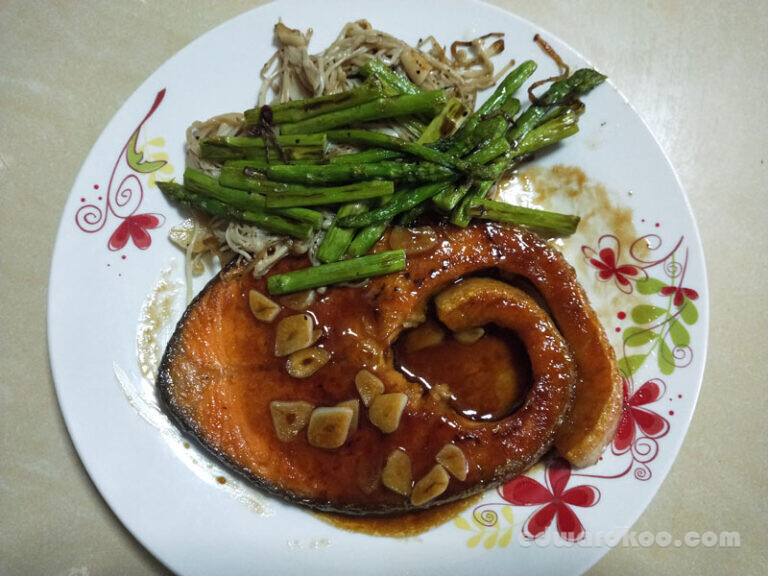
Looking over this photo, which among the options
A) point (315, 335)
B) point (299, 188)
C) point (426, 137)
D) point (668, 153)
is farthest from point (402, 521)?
point (668, 153)

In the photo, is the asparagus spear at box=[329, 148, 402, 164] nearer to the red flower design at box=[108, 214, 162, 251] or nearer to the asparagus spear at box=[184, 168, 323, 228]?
the asparagus spear at box=[184, 168, 323, 228]

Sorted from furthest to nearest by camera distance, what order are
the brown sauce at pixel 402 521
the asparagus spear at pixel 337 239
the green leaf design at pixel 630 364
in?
the green leaf design at pixel 630 364 < the brown sauce at pixel 402 521 < the asparagus spear at pixel 337 239

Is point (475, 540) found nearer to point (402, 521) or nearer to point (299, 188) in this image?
point (402, 521)

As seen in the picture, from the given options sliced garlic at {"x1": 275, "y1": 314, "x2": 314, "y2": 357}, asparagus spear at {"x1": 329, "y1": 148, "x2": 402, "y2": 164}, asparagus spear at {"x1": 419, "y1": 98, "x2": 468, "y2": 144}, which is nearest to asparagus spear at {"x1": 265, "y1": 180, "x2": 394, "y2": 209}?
asparagus spear at {"x1": 329, "y1": 148, "x2": 402, "y2": 164}

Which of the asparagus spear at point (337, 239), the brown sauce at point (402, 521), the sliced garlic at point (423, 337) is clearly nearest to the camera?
the asparagus spear at point (337, 239)

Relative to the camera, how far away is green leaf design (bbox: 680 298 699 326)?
10.2ft

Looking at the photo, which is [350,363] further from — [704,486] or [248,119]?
[704,486]

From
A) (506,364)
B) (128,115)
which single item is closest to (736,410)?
(506,364)

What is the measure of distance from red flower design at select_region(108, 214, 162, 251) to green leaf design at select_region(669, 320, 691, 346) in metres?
3.03

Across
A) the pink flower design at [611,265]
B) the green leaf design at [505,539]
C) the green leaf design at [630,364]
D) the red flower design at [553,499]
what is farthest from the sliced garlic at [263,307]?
the green leaf design at [630,364]

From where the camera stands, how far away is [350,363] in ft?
9.62

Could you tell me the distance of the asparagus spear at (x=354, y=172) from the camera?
9.50 ft

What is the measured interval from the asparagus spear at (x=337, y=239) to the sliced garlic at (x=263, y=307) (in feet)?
1.20

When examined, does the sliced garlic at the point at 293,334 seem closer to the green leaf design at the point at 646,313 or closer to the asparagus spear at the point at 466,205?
the asparagus spear at the point at 466,205
